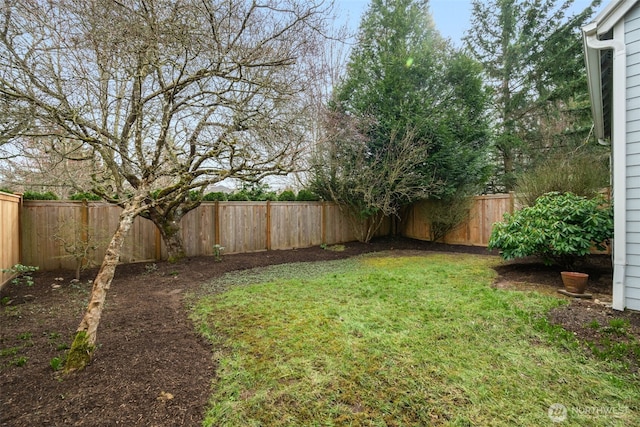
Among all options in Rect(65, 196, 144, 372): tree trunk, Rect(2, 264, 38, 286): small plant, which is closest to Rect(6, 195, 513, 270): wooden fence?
Rect(2, 264, 38, 286): small plant

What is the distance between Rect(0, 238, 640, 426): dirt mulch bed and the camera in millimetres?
1717

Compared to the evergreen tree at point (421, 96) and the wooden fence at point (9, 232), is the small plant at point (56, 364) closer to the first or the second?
the wooden fence at point (9, 232)

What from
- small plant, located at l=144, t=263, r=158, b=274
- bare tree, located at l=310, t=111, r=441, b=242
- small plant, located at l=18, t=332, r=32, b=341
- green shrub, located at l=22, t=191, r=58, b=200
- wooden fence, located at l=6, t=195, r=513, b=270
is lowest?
small plant, located at l=18, t=332, r=32, b=341

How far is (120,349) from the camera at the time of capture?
7.96 feet

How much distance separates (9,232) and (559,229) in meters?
8.99

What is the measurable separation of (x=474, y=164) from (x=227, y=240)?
25.4 ft

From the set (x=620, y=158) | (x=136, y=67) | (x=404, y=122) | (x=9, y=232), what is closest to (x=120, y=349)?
(x=136, y=67)

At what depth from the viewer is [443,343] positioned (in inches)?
105

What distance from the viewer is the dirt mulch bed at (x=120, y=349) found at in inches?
67.6

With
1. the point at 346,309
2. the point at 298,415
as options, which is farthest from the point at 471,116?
the point at 298,415

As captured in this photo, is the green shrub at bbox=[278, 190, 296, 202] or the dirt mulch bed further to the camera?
the green shrub at bbox=[278, 190, 296, 202]

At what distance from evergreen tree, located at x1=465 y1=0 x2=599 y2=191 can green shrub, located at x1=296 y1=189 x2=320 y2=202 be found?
6.85m

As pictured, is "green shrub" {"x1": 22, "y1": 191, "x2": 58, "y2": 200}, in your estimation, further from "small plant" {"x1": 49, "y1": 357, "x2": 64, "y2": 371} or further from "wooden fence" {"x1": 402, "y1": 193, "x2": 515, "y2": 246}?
"wooden fence" {"x1": 402, "y1": 193, "x2": 515, "y2": 246}

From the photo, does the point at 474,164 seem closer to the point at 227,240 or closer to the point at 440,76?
the point at 440,76
